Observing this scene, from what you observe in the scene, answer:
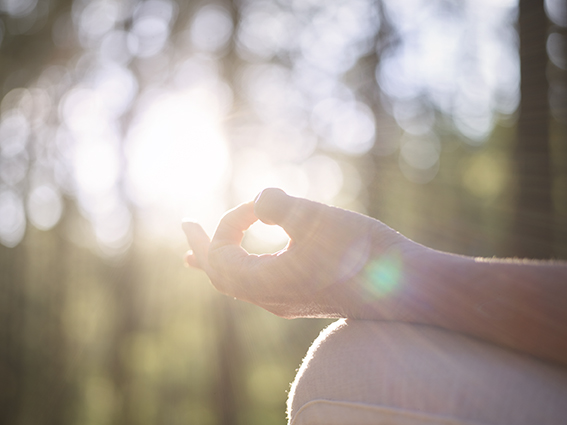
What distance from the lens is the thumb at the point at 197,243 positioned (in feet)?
3.42

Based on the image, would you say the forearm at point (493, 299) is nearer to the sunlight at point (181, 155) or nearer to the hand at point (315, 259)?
the hand at point (315, 259)

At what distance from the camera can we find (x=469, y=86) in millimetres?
5281

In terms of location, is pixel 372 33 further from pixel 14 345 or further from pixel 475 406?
pixel 14 345

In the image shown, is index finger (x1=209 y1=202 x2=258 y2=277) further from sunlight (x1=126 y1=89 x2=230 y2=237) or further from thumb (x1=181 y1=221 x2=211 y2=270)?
sunlight (x1=126 y1=89 x2=230 y2=237)

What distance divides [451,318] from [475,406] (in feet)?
0.52

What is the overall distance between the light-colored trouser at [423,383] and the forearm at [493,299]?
27 mm

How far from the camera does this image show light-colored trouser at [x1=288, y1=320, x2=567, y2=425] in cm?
57

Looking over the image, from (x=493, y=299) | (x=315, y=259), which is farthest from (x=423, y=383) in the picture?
(x=315, y=259)

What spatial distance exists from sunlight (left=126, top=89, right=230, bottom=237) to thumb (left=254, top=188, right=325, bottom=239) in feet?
11.9

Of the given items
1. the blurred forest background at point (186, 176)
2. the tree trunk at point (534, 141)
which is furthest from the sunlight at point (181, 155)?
the tree trunk at point (534, 141)

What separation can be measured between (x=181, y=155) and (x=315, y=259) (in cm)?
→ 445

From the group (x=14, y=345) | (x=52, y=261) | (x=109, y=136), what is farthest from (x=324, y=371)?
(x=14, y=345)

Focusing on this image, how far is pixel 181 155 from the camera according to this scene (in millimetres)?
4898

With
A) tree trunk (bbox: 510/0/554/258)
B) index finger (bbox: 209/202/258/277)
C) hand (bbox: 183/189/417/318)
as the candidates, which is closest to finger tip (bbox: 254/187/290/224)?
hand (bbox: 183/189/417/318)
